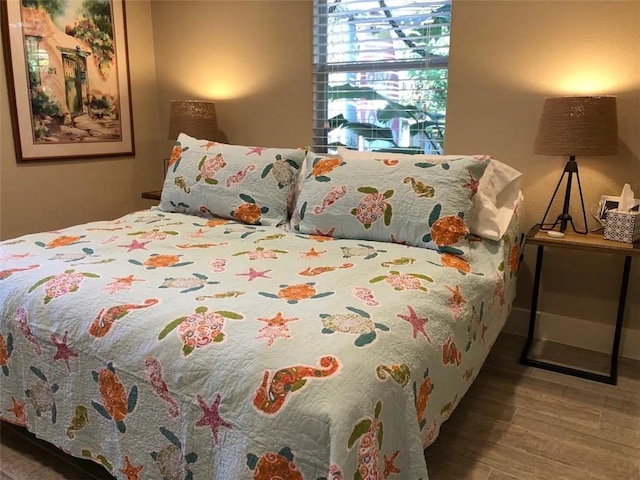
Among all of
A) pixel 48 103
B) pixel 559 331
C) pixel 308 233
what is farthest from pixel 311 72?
pixel 559 331

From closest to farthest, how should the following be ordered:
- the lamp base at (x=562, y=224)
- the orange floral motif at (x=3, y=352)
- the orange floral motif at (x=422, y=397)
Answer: the orange floral motif at (x=422, y=397), the orange floral motif at (x=3, y=352), the lamp base at (x=562, y=224)

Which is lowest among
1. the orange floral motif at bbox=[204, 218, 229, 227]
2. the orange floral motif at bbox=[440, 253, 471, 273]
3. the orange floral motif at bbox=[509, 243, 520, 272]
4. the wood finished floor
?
the wood finished floor

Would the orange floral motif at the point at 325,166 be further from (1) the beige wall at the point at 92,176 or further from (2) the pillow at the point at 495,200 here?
(1) the beige wall at the point at 92,176

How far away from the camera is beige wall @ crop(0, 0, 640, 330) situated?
2299 mm

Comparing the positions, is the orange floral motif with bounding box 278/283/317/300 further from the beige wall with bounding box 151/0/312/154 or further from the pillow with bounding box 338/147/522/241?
the beige wall with bounding box 151/0/312/154

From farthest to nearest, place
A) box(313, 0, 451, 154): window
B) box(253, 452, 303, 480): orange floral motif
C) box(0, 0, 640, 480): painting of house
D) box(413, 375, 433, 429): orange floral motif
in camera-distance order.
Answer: box(313, 0, 451, 154): window → box(0, 0, 640, 480): painting of house → box(413, 375, 433, 429): orange floral motif → box(253, 452, 303, 480): orange floral motif

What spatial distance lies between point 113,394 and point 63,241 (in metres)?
0.95

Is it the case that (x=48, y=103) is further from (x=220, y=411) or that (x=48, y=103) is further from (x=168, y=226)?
(x=220, y=411)

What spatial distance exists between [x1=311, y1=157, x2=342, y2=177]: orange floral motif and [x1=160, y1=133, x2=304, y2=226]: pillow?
197 mm

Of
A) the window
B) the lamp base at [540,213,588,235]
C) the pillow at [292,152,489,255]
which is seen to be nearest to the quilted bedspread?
the pillow at [292,152,489,255]

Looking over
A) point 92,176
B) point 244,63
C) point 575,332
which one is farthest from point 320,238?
point 92,176

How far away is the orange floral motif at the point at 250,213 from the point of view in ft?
7.79

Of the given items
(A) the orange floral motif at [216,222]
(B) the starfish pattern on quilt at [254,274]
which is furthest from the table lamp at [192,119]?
(B) the starfish pattern on quilt at [254,274]

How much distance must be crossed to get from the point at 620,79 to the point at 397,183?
117cm
